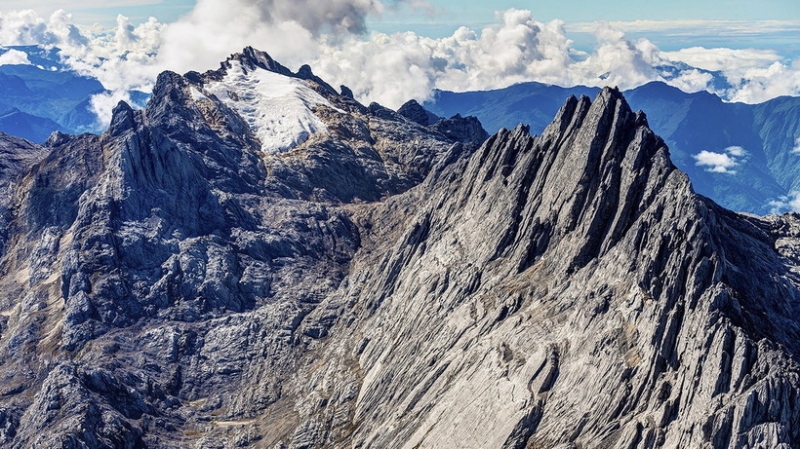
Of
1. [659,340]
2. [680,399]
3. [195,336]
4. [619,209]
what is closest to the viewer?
[680,399]

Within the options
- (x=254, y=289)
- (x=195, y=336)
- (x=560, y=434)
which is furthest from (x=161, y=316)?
(x=560, y=434)

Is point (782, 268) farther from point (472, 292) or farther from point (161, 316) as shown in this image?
point (161, 316)

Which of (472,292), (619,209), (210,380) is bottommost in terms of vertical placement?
(210,380)

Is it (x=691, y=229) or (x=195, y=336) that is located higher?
(x=691, y=229)

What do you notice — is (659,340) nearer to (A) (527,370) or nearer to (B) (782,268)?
(A) (527,370)

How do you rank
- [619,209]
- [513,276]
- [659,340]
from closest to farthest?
[659,340]
[619,209]
[513,276]

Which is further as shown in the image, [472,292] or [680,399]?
[472,292]
